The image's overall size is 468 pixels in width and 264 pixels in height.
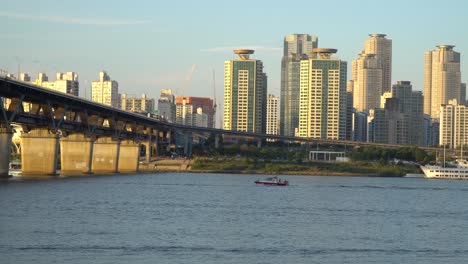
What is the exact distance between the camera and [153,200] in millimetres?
81812

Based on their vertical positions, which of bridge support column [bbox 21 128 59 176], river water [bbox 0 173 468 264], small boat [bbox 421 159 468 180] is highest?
bridge support column [bbox 21 128 59 176]

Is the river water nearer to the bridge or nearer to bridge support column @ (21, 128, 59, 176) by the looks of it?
the bridge

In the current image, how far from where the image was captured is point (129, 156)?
520ft

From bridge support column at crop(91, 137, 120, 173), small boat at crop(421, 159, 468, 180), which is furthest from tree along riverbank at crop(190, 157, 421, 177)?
bridge support column at crop(91, 137, 120, 173)

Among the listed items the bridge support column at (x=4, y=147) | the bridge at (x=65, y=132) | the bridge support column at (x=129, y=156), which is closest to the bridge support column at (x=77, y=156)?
the bridge at (x=65, y=132)

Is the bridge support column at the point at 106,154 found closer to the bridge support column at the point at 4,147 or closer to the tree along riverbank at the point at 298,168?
the tree along riverbank at the point at 298,168

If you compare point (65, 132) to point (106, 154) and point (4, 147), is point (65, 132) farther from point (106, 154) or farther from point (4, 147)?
point (4, 147)

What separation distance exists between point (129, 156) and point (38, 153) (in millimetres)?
47724

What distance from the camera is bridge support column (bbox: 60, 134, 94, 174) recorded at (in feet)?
420

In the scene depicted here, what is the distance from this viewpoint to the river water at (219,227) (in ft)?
152

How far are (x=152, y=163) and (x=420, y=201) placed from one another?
9283cm

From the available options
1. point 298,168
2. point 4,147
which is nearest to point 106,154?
point 298,168

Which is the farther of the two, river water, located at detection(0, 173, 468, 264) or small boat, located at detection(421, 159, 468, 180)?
small boat, located at detection(421, 159, 468, 180)

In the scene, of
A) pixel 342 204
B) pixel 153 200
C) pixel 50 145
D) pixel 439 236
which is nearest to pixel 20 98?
pixel 50 145
